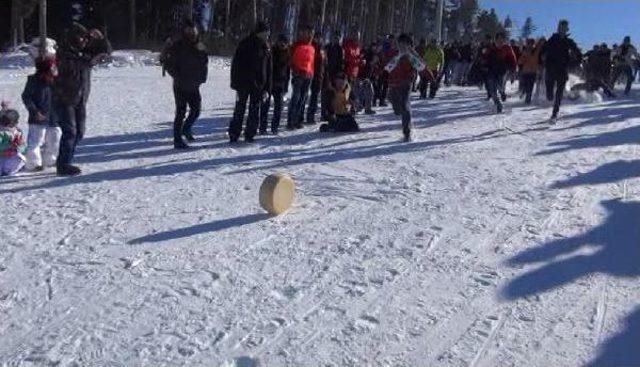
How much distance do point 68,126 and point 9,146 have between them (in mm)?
765

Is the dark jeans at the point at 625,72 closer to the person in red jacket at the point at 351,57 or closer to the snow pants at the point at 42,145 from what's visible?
the person in red jacket at the point at 351,57

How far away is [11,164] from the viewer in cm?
791

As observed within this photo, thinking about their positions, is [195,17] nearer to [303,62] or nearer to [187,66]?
[303,62]

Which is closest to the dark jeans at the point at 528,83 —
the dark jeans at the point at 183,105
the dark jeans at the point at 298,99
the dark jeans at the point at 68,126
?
the dark jeans at the point at 298,99

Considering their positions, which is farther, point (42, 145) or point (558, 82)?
point (558, 82)

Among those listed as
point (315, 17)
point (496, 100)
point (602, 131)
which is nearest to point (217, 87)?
point (496, 100)

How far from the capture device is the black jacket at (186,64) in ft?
30.8

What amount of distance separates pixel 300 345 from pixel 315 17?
50152 mm

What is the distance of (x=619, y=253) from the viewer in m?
5.75

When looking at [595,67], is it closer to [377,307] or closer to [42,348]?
[377,307]

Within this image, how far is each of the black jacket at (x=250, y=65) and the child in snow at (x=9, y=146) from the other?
10.3 feet

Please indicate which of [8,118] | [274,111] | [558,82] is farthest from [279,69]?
[558,82]

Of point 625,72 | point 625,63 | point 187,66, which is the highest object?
point 625,63

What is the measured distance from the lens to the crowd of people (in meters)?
7.82
